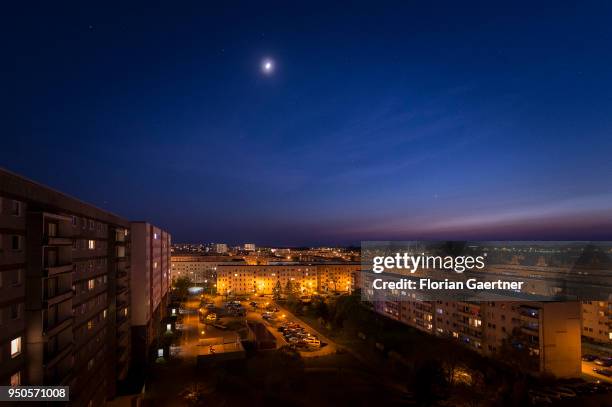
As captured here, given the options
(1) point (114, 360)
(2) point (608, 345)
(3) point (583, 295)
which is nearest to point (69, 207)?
(1) point (114, 360)

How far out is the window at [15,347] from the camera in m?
4.18

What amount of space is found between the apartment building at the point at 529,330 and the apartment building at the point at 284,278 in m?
15.3

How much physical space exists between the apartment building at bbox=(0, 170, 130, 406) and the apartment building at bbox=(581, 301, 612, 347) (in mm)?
17136

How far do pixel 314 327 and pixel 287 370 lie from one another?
6.49 meters

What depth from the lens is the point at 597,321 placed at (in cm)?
1435

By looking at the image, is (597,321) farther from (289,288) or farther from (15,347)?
(15,347)

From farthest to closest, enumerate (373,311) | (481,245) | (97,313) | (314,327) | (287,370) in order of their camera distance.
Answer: (481,245) < (373,311) < (314,327) < (287,370) < (97,313)

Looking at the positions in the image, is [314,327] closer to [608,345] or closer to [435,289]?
[435,289]

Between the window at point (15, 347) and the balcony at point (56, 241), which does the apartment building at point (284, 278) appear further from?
the window at point (15, 347)

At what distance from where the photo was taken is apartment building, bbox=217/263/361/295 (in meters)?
27.4

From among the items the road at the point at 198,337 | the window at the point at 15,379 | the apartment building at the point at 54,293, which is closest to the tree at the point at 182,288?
the road at the point at 198,337

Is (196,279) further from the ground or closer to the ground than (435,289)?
closer to the ground

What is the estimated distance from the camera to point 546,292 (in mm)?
17016

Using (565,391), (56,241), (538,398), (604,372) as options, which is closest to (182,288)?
(56,241)
